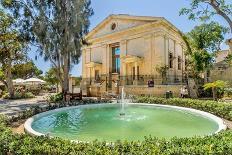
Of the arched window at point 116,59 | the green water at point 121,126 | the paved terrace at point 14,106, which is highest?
the arched window at point 116,59

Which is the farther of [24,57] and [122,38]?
[122,38]

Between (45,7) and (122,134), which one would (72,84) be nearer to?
(45,7)

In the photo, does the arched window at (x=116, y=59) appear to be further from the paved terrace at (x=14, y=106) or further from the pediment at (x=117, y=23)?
the paved terrace at (x=14, y=106)

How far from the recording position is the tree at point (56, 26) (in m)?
22.5

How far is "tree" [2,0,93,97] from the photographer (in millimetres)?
22469

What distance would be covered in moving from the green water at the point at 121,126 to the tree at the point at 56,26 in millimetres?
8614

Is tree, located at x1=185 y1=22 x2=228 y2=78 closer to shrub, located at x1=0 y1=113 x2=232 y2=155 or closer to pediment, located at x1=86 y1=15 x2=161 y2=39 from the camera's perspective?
pediment, located at x1=86 y1=15 x2=161 y2=39

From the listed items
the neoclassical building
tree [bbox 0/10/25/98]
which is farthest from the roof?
tree [bbox 0/10/25/98]

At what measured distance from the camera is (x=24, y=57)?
31.1 metres

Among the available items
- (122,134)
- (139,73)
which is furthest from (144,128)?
(139,73)

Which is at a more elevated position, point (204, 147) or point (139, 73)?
Answer: point (139, 73)

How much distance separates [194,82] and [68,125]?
1634 cm

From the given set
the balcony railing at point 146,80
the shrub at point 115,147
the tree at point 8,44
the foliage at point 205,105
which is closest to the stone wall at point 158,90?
the balcony railing at point 146,80

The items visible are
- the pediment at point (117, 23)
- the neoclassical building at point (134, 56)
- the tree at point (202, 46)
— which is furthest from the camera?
the pediment at point (117, 23)
